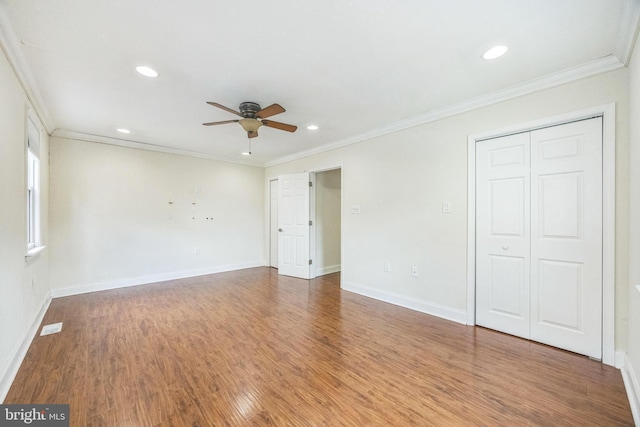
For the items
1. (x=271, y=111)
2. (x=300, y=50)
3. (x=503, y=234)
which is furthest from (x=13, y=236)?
(x=503, y=234)

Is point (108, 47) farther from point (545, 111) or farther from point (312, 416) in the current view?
→ point (545, 111)

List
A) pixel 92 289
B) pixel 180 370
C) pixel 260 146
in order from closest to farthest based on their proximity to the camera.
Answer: pixel 180 370 → pixel 92 289 → pixel 260 146

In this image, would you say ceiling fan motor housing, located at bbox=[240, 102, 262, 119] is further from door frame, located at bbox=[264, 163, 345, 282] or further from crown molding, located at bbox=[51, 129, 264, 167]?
crown molding, located at bbox=[51, 129, 264, 167]

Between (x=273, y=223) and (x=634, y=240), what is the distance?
5418mm

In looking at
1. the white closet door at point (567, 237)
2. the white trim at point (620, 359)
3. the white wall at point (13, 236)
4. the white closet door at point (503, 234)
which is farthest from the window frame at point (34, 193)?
the white trim at point (620, 359)

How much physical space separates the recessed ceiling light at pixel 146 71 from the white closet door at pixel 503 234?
330 centimetres

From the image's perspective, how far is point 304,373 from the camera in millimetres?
2053

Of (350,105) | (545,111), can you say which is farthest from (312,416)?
(545,111)

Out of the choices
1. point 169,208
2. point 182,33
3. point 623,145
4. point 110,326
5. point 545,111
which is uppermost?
point 182,33

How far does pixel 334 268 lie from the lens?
221 inches

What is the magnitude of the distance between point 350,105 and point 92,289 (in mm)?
4837

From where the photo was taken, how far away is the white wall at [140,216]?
402 centimetres

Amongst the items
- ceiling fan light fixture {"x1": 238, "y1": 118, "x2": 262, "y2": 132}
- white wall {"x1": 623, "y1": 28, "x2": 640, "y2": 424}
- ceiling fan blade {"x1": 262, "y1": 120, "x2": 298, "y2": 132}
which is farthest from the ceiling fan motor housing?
white wall {"x1": 623, "y1": 28, "x2": 640, "y2": 424}

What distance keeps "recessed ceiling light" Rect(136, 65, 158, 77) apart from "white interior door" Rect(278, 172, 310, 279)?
302 centimetres
